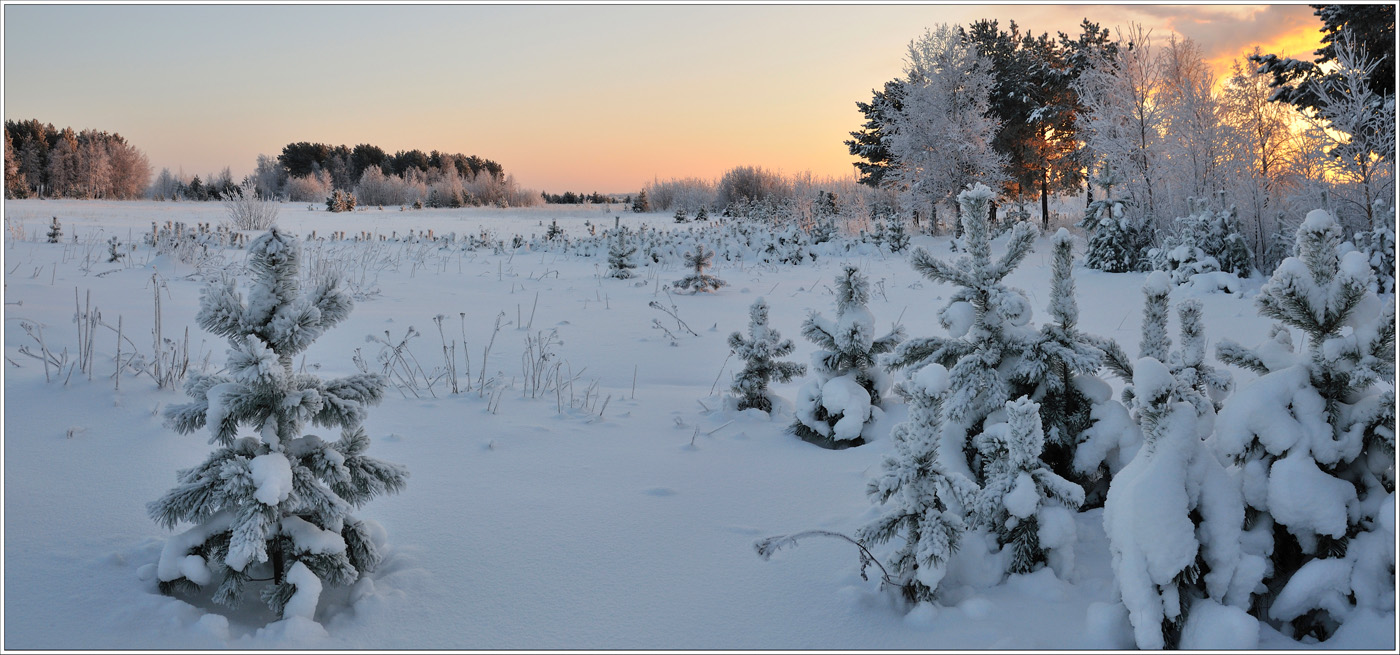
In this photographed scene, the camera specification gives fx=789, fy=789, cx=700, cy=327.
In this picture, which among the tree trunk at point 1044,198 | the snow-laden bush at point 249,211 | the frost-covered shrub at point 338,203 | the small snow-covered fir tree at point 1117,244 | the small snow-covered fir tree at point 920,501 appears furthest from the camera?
the frost-covered shrub at point 338,203

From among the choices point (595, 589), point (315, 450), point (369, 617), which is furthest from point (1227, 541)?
point (315, 450)

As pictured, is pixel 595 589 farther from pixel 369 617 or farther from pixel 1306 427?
pixel 1306 427

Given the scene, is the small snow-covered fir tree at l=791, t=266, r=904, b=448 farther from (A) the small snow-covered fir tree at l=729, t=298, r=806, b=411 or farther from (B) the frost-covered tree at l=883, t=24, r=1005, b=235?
(B) the frost-covered tree at l=883, t=24, r=1005, b=235

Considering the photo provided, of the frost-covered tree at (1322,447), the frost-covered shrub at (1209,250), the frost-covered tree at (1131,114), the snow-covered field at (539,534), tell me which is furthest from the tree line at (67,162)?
the frost-covered tree at (1322,447)

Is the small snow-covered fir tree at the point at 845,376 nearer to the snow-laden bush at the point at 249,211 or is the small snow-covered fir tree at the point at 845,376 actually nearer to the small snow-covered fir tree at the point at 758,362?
the small snow-covered fir tree at the point at 758,362

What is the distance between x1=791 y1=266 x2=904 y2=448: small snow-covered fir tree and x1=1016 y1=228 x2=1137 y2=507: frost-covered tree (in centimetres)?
110

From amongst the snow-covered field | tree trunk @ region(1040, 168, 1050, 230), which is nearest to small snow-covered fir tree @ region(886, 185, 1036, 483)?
the snow-covered field

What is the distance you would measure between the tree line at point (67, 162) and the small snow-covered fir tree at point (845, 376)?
4184 cm

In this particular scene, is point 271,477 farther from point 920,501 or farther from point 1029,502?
point 1029,502

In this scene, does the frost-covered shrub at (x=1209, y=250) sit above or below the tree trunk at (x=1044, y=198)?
below


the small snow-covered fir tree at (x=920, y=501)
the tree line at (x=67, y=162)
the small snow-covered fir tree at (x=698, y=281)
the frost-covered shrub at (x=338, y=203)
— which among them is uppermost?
the tree line at (x=67, y=162)

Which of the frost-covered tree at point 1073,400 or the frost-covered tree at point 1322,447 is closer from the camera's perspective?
the frost-covered tree at point 1322,447

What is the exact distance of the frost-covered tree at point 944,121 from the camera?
2194 cm

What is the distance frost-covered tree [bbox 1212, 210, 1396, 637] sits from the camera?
6.35ft
